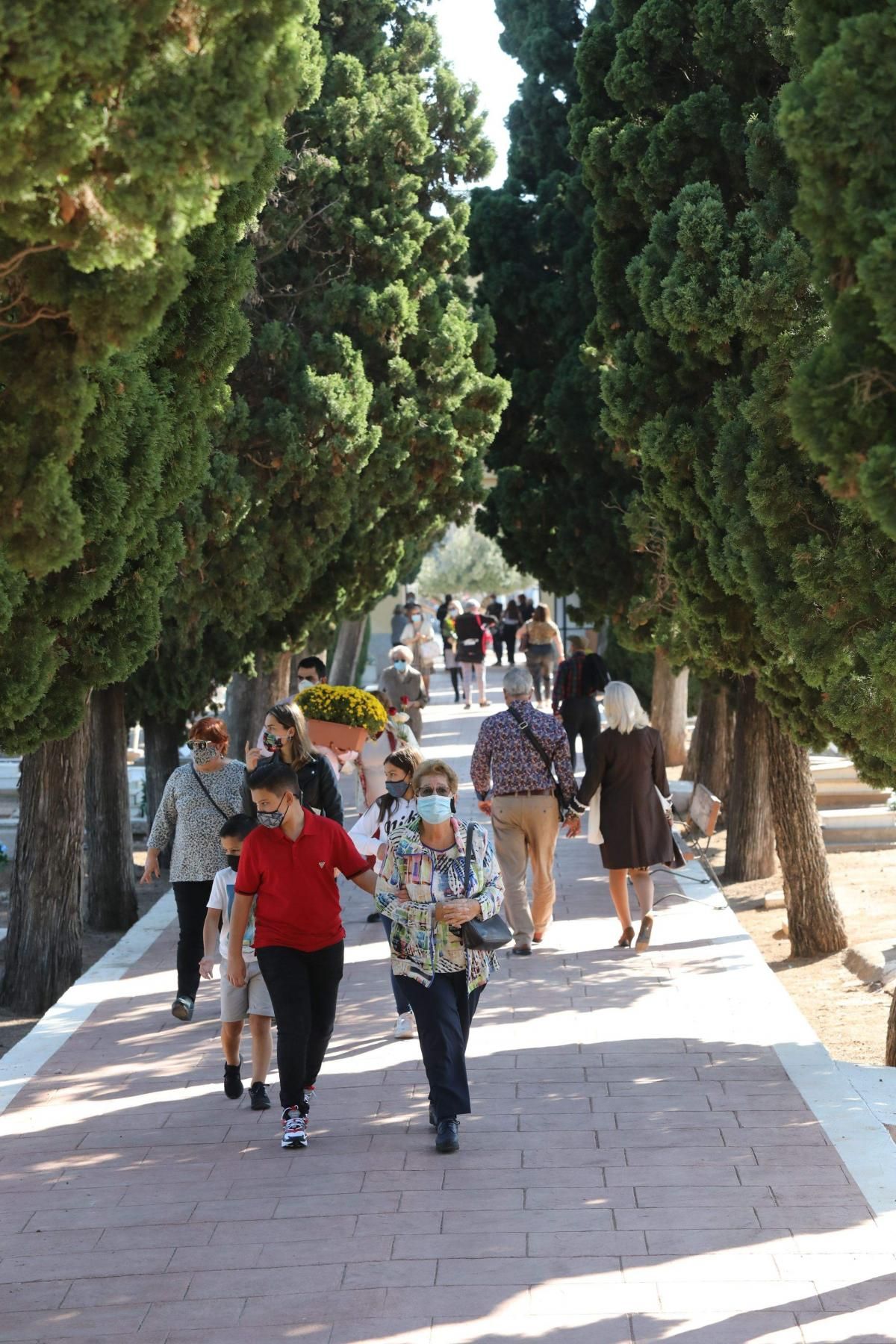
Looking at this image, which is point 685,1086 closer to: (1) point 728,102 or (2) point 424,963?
(2) point 424,963

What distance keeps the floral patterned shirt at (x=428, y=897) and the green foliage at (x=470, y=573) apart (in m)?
54.1

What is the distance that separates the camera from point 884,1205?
5.89 meters

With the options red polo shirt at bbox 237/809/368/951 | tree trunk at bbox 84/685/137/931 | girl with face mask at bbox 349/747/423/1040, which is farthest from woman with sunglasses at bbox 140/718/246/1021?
tree trunk at bbox 84/685/137/931

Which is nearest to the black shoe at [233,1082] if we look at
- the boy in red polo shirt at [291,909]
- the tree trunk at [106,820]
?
the boy in red polo shirt at [291,909]

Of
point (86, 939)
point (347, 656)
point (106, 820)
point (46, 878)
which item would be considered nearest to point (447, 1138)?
point (46, 878)

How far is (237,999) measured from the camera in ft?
23.8

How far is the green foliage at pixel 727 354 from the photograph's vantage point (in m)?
8.85

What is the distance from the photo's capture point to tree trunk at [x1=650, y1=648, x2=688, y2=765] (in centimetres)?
2192

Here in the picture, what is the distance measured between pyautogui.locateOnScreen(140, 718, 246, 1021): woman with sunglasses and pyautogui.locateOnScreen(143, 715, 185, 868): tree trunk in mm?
7597

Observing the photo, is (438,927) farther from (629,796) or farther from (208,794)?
(629,796)

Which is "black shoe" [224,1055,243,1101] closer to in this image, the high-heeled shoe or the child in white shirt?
the child in white shirt

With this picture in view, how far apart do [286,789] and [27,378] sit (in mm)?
1935

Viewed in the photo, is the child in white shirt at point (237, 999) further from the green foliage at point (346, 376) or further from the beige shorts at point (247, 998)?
the green foliage at point (346, 376)

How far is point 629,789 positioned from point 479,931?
3989 millimetres
